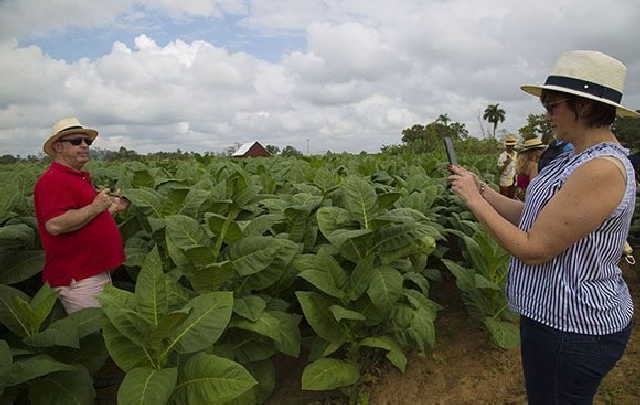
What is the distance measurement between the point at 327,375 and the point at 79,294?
1777 mm

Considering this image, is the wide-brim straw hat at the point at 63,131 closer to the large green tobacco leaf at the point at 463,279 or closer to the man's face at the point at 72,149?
the man's face at the point at 72,149

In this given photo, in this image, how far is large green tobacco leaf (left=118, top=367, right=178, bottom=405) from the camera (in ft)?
6.25

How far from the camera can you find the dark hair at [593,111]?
1.79 m

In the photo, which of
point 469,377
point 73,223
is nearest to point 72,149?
point 73,223

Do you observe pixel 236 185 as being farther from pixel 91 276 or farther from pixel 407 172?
pixel 407 172

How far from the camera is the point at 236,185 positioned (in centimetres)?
375

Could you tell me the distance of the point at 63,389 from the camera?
2297mm

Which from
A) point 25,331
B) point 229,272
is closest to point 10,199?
point 25,331

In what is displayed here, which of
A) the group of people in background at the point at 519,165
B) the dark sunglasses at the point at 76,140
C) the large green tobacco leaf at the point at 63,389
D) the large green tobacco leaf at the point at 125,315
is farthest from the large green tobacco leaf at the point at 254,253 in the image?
the group of people in background at the point at 519,165

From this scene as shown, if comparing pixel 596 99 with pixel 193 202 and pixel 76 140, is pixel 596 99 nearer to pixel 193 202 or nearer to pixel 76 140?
pixel 193 202

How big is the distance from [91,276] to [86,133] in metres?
1.03

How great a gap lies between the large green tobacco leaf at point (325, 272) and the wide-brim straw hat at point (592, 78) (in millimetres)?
1566

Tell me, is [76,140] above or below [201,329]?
above

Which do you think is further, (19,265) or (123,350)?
(19,265)
